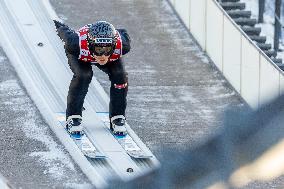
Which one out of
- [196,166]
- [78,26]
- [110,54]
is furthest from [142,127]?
[78,26]

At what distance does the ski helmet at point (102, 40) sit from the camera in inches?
392

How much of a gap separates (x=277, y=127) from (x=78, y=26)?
574 cm

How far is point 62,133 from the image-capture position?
34.2 ft

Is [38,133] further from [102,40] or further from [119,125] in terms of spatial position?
[102,40]

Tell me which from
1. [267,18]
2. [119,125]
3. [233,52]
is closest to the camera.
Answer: [119,125]

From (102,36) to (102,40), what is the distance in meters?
0.04

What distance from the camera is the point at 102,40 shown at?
32.7ft

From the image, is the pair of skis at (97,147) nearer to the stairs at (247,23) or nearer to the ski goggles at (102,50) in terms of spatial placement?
the ski goggles at (102,50)

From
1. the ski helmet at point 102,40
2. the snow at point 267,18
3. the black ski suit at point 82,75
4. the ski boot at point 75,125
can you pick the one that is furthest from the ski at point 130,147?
the snow at point 267,18

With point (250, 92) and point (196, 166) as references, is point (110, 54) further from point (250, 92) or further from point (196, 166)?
point (250, 92)

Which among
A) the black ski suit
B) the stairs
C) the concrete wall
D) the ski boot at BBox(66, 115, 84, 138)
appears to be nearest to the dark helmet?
the black ski suit

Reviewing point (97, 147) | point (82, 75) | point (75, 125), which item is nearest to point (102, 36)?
point (82, 75)

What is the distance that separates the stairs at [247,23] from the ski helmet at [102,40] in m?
5.71

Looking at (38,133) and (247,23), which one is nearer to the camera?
(38,133)
